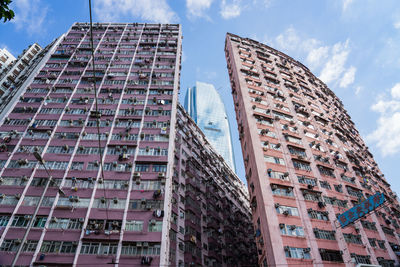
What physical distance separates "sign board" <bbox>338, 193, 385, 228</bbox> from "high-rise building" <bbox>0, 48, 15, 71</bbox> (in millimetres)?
68347

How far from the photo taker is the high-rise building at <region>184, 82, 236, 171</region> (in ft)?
403

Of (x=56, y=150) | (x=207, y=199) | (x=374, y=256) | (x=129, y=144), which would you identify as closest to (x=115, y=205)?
(x=129, y=144)

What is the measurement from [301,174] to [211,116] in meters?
102

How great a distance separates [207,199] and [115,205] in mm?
16913

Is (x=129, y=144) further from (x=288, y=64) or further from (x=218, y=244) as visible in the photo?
(x=288, y=64)

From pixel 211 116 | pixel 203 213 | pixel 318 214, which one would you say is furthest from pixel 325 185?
pixel 211 116

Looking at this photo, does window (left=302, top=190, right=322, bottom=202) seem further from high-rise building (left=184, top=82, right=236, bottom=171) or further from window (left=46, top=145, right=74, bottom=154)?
high-rise building (left=184, top=82, right=236, bottom=171)

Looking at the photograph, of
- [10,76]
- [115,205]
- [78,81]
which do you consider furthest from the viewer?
[10,76]

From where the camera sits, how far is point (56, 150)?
29594mm

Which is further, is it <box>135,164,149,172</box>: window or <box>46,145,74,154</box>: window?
<box>46,145,74,154</box>: window

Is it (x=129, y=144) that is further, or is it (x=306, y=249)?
(x=129, y=144)

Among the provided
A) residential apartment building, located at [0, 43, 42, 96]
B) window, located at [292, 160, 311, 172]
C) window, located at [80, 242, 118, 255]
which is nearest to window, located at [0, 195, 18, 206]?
window, located at [80, 242, 118, 255]

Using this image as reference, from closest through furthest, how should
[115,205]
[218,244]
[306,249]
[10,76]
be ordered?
[306,249] → [115,205] → [218,244] → [10,76]

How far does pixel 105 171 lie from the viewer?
27.9 meters
